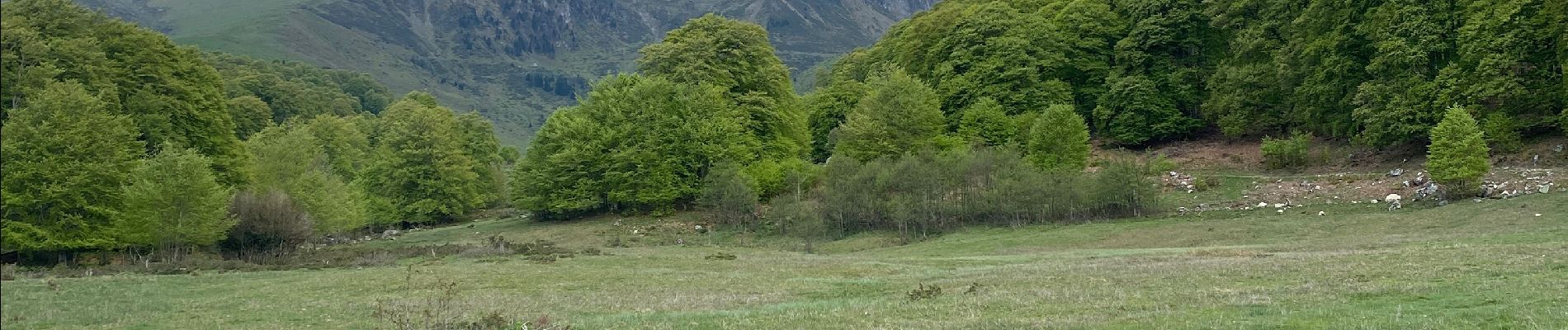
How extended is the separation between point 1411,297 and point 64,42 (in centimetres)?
5175

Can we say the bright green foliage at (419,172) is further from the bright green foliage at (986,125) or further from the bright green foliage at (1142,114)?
the bright green foliage at (1142,114)

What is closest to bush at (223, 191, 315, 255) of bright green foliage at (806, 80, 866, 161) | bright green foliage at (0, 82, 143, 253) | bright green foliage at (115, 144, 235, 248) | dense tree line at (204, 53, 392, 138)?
bright green foliage at (115, 144, 235, 248)

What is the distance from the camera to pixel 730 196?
51.0 m

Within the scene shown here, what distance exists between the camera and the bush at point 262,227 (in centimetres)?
4016

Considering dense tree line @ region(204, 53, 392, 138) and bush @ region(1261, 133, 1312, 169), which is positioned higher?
dense tree line @ region(204, 53, 392, 138)

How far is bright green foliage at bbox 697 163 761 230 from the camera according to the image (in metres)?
51.0

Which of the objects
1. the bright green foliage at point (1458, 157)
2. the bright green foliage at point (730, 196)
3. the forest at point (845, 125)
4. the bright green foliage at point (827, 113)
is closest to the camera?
the forest at point (845, 125)

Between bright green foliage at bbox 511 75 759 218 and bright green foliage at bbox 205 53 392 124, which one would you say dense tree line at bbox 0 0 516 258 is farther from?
bright green foliage at bbox 205 53 392 124

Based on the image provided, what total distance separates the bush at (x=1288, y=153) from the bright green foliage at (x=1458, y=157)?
1260 centimetres

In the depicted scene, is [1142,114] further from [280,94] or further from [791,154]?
[280,94]

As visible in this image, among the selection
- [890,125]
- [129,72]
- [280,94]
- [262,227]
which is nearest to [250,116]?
[280,94]

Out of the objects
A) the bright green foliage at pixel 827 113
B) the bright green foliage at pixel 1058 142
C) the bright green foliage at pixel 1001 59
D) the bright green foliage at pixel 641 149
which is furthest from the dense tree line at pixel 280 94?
the bright green foliage at pixel 1058 142

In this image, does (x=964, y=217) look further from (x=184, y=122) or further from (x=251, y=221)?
(x=184, y=122)

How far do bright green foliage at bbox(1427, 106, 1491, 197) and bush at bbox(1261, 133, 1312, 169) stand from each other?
496 inches
